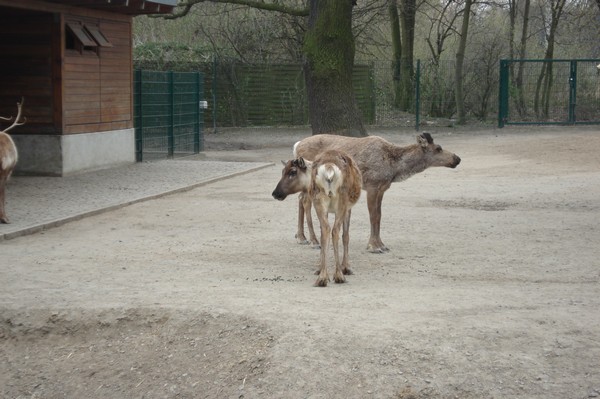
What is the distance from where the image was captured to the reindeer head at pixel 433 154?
11164mm

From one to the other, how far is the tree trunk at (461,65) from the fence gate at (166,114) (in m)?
11.3

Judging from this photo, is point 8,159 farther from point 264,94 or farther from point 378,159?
point 264,94

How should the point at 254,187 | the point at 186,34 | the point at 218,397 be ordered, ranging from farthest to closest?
the point at 186,34 → the point at 254,187 → the point at 218,397

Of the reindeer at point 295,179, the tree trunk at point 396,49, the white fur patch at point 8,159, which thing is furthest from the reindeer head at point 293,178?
the tree trunk at point 396,49

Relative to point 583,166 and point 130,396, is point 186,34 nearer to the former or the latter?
point 583,166

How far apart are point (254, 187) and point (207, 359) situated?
9718mm

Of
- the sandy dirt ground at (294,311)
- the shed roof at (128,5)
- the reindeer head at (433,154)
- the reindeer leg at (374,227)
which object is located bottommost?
the sandy dirt ground at (294,311)

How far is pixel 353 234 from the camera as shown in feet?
38.1

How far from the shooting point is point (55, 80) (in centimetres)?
1673

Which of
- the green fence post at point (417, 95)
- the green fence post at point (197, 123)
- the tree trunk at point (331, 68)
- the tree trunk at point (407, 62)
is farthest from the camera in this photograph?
the tree trunk at point (407, 62)

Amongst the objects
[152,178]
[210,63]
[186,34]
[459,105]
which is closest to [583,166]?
[152,178]

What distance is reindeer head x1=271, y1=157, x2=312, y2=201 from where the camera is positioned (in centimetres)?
924

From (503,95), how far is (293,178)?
22.2m

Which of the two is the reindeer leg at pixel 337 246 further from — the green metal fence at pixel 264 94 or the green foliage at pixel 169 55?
the green metal fence at pixel 264 94
